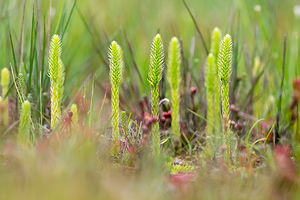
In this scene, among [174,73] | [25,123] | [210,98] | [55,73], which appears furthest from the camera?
[210,98]

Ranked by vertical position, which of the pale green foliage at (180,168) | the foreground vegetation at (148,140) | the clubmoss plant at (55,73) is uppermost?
the clubmoss plant at (55,73)

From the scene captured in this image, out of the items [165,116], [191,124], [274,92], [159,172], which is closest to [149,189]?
[159,172]

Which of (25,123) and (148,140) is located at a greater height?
(25,123)

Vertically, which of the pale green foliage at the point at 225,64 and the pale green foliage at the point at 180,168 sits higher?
the pale green foliage at the point at 225,64

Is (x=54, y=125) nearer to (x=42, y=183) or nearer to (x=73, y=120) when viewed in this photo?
(x=73, y=120)

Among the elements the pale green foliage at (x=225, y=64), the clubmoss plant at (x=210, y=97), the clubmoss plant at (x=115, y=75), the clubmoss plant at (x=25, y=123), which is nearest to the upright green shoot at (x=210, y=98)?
the clubmoss plant at (x=210, y=97)

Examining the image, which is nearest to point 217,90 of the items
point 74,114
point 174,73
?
point 174,73

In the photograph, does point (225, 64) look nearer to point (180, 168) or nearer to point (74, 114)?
point (180, 168)

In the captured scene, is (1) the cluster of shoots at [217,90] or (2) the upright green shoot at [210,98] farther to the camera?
(2) the upright green shoot at [210,98]

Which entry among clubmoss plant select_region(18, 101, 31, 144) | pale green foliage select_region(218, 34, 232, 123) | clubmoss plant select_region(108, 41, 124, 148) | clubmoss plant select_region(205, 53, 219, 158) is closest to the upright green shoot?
clubmoss plant select_region(205, 53, 219, 158)

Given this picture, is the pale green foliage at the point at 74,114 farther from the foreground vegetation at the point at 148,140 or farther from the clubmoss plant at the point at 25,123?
the clubmoss plant at the point at 25,123

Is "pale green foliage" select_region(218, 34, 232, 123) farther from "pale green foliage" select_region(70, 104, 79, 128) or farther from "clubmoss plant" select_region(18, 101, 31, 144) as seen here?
"clubmoss plant" select_region(18, 101, 31, 144)
